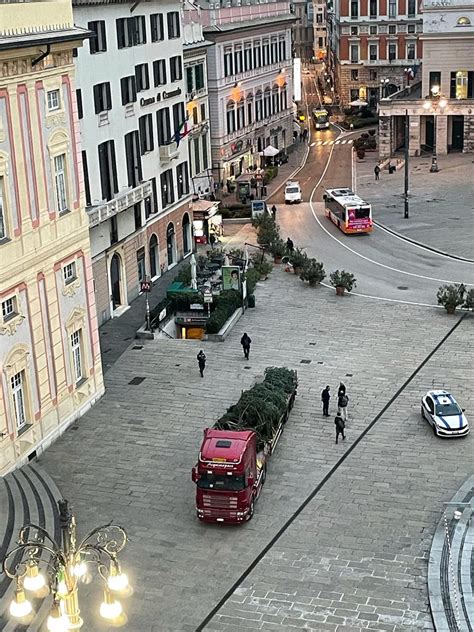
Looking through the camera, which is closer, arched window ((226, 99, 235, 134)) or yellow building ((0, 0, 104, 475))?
yellow building ((0, 0, 104, 475))

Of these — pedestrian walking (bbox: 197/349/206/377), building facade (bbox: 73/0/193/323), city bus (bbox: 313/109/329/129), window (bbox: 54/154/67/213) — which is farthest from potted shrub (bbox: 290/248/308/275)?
city bus (bbox: 313/109/329/129)

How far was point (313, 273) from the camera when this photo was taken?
2377 inches

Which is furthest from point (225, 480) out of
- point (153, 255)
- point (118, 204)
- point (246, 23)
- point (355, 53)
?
point (355, 53)

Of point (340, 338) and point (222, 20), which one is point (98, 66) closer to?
point (340, 338)

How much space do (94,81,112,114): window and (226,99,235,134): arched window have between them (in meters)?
39.3

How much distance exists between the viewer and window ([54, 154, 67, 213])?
128 feet

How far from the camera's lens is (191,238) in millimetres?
70938

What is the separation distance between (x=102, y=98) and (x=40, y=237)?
1892cm

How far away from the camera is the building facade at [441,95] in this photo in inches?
4205

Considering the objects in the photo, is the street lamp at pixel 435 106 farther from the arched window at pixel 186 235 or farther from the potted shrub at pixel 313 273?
the potted shrub at pixel 313 273

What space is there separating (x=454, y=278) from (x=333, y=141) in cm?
6163

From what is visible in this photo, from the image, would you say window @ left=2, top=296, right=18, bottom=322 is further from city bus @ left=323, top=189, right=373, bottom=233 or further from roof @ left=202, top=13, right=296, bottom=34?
roof @ left=202, top=13, right=296, bottom=34

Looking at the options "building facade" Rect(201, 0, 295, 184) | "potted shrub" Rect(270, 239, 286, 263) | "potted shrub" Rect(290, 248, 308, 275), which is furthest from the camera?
"building facade" Rect(201, 0, 295, 184)

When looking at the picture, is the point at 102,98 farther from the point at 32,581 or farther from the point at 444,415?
the point at 32,581
